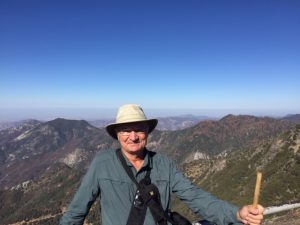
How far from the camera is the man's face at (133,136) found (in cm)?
647

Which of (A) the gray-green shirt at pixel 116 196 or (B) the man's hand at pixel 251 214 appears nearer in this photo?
(B) the man's hand at pixel 251 214

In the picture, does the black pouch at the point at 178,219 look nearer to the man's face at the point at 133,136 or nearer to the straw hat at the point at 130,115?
the man's face at the point at 133,136

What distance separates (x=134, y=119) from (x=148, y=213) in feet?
5.65

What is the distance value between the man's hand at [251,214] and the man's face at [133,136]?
216 cm

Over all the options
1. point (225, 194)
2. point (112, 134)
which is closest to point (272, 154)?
point (225, 194)

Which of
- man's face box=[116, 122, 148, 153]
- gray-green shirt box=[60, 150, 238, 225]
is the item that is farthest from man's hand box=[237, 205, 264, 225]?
Answer: man's face box=[116, 122, 148, 153]

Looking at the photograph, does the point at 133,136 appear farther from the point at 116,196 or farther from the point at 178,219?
the point at 178,219

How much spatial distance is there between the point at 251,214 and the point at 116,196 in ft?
7.27

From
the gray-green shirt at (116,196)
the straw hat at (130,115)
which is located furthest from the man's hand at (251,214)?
the straw hat at (130,115)

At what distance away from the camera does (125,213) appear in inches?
229

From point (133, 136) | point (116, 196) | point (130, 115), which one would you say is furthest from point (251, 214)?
point (130, 115)

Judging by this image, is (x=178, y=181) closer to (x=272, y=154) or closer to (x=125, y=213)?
(x=125, y=213)

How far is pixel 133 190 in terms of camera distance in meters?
5.93

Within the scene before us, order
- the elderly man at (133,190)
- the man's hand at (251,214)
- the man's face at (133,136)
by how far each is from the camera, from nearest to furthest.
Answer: the man's hand at (251,214)
the elderly man at (133,190)
the man's face at (133,136)
